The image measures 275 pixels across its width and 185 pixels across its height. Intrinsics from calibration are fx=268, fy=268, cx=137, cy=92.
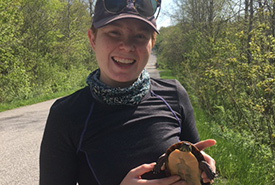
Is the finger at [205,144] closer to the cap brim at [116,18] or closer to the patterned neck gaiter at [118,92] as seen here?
the patterned neck gaiter at [118,92]

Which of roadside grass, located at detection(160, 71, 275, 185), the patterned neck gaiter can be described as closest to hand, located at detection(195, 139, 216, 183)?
the patterned neck gaiter

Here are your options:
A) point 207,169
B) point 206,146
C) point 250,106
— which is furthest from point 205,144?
point 250,106

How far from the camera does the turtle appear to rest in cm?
114

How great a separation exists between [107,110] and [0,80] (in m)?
12.0

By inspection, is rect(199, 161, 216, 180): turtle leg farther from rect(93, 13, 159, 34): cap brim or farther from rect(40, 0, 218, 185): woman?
rect(93, 13, 159, 34): cap brim

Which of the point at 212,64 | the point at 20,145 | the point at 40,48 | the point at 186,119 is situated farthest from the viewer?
the point at 40,48

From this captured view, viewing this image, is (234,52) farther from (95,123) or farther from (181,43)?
(181,43)

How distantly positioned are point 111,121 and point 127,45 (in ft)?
1.19

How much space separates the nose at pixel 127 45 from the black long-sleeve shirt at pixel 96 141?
277 mm

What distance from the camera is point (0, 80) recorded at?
11766mm

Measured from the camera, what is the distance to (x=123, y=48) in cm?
125

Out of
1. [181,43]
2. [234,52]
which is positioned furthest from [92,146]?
[181,43]

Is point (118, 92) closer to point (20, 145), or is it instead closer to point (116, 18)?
point (116, 18)

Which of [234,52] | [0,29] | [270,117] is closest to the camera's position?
[270,117]
